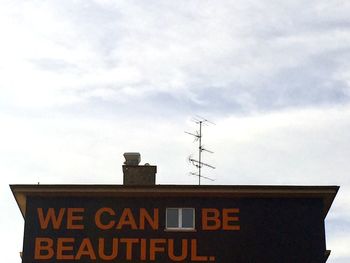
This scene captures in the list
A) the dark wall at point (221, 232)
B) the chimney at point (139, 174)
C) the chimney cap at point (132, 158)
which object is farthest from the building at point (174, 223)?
the chimney cap at point (132, 158)

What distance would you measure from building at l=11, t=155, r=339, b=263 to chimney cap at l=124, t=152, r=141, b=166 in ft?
7.56

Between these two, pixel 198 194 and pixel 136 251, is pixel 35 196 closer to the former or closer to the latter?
pixel 136 251

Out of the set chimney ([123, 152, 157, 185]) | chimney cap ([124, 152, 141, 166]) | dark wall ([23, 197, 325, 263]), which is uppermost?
chimney cap ([124, 152, 141, 166])

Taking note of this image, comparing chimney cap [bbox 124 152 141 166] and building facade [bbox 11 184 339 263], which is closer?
building facade [bbox 11 184 339 263]

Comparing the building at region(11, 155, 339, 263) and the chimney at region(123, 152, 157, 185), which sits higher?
the chimney at region(123, 152, 157, 185)

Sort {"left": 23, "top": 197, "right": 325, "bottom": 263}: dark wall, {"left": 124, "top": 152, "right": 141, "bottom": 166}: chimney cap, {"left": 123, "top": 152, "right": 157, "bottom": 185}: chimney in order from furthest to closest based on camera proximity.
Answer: {"left": 124, "top": 152, "right": 141, "bottom": 166}: chimney cap < {"left": 123, "top": 152, "right": 157, "bottom": 185}: chimney < {"left": 23, "top": 197, "right": 325, "bottom": 263}: dark wall

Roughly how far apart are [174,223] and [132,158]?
4962 mm

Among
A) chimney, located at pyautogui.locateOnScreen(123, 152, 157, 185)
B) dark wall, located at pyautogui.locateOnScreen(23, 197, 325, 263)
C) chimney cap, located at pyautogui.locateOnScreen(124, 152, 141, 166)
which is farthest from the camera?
chimney cap, located at pyautogui.locateOnScreen(124, 152, 141, 166)

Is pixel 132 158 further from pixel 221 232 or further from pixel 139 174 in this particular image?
pixel 221 232

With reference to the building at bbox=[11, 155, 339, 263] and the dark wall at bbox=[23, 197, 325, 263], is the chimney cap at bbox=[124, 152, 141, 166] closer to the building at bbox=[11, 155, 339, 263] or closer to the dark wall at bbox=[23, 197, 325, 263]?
the building at bbox=[11, 155, 339, 263]

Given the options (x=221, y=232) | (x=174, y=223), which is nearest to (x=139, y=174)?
(x=174, y=223)

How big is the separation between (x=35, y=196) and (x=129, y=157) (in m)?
5.91

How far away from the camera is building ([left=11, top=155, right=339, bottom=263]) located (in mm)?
39250

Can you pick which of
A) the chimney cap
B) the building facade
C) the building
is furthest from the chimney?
the building facade
